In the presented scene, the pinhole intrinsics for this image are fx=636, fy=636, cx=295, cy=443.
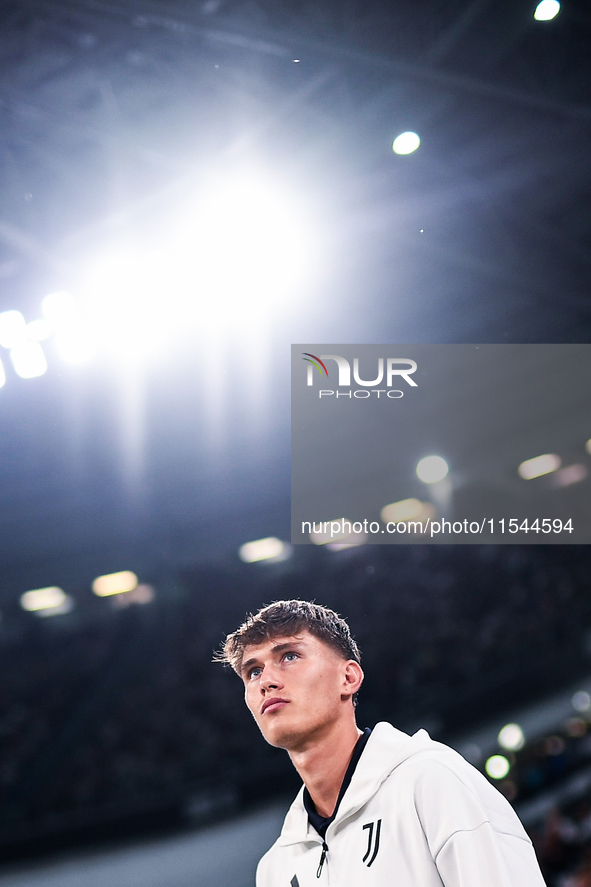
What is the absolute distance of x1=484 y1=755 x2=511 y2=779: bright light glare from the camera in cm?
216

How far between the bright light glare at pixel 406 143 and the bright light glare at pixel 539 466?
1.24 metres

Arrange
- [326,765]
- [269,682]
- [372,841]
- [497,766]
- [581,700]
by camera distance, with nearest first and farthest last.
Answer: [372,841]
[326,765]
[269,682]
[497,766]
[581,700]

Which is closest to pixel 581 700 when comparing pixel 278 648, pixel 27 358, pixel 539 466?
pixel 539 466

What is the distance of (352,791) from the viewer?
1594mm

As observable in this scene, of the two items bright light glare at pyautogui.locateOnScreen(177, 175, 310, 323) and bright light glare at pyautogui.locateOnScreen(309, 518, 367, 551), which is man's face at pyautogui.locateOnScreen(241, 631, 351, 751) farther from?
bright light glare at pyautogui.locateOnScreen(177, 175, 310, 323)

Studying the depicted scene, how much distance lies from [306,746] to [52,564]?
3.92 ft

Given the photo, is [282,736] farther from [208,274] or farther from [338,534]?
[208,274]

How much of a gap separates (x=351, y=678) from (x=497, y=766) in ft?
2.53

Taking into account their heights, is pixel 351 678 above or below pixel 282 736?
above

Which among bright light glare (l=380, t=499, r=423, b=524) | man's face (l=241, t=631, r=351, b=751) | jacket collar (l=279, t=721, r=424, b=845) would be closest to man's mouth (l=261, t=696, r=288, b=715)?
man's face (l=241, t=631, r=351, b=751)

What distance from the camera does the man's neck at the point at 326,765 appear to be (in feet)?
5.49

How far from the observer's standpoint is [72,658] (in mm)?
2361

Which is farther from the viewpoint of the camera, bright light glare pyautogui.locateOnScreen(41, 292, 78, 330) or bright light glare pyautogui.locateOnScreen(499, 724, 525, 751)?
bright light glare pyautogui.locateOnScreen(41, 292, 78, 330)

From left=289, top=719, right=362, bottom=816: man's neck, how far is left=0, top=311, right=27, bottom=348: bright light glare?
1737mm
